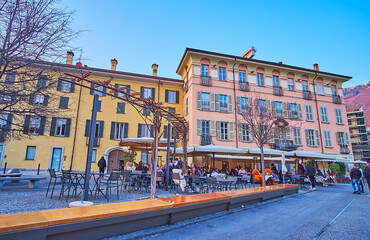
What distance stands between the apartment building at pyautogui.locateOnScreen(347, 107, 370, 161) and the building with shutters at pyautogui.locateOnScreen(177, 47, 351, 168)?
96.7 feet

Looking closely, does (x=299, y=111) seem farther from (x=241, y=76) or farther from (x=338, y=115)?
(x=241, y=76)

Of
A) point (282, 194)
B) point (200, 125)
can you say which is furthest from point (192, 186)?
point (200, 125)

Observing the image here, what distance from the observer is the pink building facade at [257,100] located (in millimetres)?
18672

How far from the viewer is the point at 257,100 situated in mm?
17609

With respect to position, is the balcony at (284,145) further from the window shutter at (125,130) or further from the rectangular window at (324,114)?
the window shutter at (125,130)

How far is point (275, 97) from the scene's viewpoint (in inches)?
823

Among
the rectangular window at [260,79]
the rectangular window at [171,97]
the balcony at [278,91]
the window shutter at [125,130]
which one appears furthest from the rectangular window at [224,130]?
the window shutter at [125,130]

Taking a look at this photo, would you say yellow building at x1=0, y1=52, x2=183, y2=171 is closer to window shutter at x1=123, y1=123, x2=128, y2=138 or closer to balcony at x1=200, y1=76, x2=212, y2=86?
window shutter at x1=123, y1=123, x2=128, y2=138

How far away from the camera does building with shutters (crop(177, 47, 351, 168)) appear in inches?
734

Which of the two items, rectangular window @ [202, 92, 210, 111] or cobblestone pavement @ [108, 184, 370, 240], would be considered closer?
cobblestone pavement @ [108, 184, 370, 240]

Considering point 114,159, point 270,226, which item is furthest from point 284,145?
point 270,226

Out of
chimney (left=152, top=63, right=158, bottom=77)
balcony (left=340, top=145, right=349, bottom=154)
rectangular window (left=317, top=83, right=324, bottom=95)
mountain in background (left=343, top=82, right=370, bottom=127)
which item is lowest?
balcony (left=340, top=145, right=349, bottom=154)

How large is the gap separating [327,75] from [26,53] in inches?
1031

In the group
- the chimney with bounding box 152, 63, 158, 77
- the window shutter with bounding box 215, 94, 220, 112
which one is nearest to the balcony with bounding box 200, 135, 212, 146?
the window shutter with bounding box 215, 94, 220, 112
